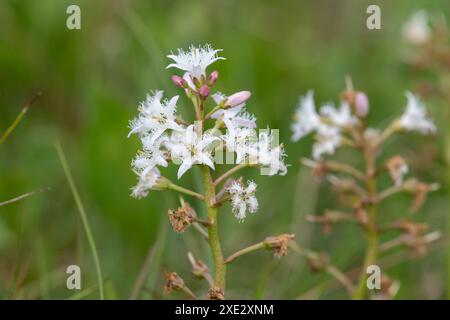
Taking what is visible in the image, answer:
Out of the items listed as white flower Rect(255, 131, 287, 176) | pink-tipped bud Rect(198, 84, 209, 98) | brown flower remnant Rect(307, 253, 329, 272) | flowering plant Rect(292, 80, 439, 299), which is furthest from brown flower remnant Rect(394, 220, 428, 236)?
pink-tipped bud Rect(198, 84, 209, 98)

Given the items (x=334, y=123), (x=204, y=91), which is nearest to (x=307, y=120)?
(x=334, y=123)

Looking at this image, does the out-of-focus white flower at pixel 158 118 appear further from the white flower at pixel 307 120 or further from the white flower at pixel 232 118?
the white flower at pixel 307 120

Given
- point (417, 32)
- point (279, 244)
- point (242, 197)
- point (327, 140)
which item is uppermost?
point (417, 32)

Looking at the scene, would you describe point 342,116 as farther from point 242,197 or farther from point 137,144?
point 137,144

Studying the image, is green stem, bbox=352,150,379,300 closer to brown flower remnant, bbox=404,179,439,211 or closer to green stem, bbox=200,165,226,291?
brown flower remnant, bbox=404,179,439,211

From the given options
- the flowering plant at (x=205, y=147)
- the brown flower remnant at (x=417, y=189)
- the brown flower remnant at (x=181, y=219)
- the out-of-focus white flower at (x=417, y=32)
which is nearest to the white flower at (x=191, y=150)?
the flowering plant at (x=205, y=147)
